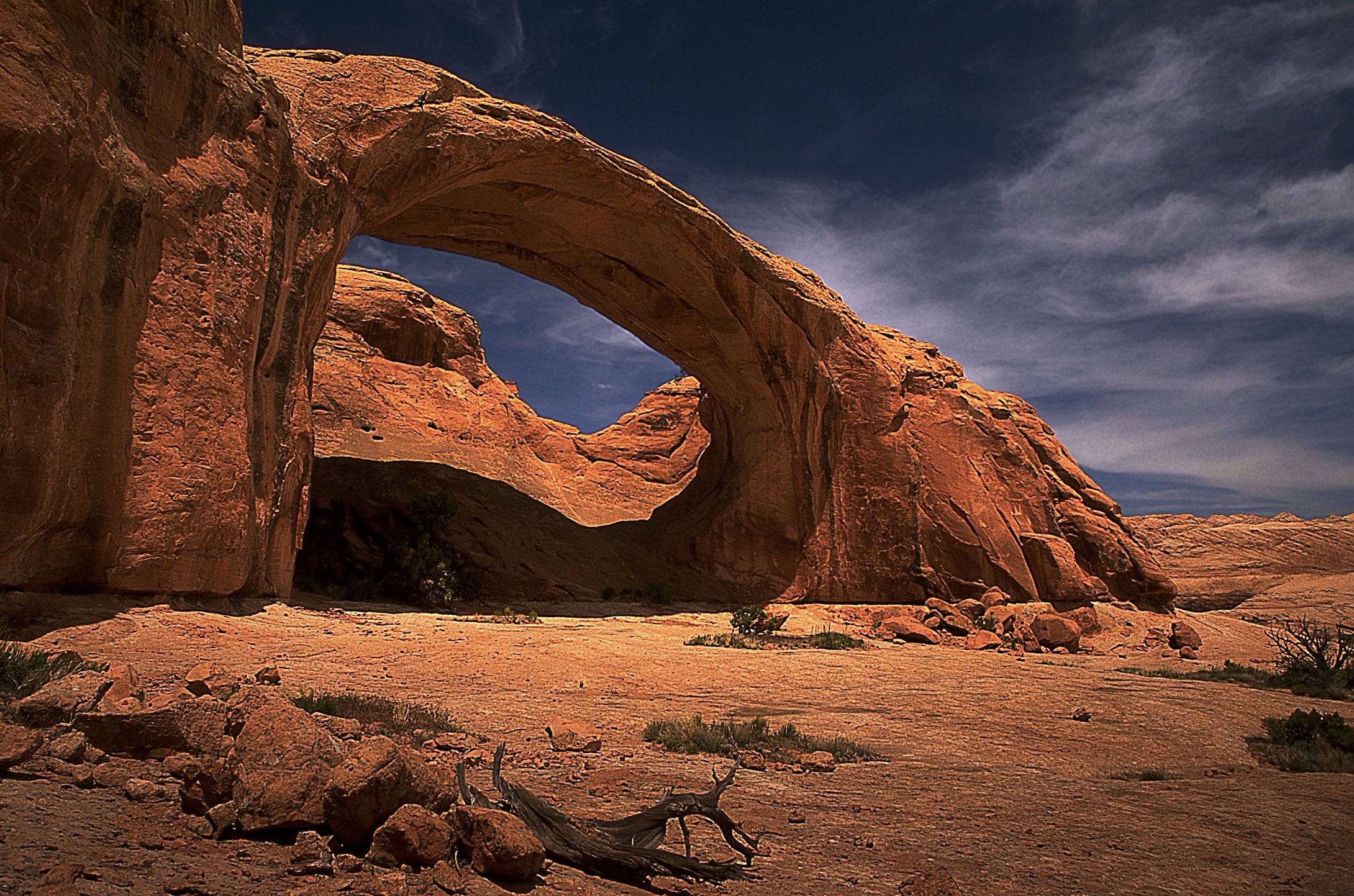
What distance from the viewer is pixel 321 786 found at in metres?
2.62

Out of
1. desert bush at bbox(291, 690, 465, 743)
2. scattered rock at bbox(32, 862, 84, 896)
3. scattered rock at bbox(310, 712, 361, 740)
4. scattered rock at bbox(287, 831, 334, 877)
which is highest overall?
scattered rock at bbox(32, 862, 84, 896)

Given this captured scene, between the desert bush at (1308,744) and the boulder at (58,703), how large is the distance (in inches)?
315

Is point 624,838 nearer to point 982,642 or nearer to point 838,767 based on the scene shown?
point 838,767

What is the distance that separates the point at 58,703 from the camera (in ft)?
10.1

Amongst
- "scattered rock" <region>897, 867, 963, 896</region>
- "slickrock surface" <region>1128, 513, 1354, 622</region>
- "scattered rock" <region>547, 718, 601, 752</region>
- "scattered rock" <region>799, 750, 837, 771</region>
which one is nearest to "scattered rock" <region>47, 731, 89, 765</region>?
"scattered rock" <region>547, 718, 601, 752</region>

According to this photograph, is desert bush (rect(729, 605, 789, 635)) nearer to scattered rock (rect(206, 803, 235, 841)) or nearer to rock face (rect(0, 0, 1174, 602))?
rock face (rect(0, 0, 1174, 602))

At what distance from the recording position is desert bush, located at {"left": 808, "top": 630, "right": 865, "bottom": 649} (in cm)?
1259

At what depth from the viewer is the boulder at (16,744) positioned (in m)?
2.54

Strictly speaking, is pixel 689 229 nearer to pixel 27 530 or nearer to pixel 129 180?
pixel 129 180

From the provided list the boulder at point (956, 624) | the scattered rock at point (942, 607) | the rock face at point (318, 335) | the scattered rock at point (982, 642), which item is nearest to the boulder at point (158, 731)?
the rock face at point (318, 335)

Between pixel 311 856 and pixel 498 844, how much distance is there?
596mm

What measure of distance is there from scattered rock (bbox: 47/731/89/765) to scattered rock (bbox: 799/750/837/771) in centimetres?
395

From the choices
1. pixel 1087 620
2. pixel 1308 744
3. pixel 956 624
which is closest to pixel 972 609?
pixel 956 624

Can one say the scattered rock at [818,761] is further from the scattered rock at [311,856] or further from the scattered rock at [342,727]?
the scattered rock at [311,856]
